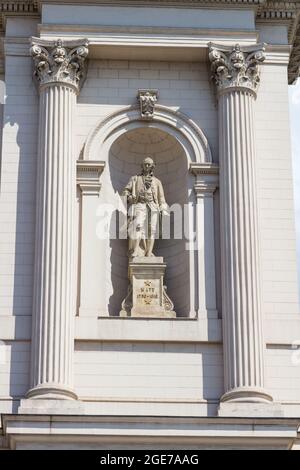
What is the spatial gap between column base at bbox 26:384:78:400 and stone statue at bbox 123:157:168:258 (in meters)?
3.69

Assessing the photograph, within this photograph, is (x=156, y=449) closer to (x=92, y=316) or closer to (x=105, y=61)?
(x=92, y=316)

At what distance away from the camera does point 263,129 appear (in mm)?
34531

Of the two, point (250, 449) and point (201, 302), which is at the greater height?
point (201, 302)

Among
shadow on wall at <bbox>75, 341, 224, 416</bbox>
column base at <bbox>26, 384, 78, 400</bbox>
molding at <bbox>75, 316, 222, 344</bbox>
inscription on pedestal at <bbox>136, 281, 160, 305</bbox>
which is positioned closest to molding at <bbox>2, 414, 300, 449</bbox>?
column base at <bbox>26, 384, 78, 400</bbox>

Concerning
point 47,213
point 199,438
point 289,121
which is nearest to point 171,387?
point 199,438

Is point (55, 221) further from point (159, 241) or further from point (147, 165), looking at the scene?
point (147, 165)

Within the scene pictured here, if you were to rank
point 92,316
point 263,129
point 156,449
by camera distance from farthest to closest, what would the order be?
1. point 263,129
2. point 92,316
3. point 156,449

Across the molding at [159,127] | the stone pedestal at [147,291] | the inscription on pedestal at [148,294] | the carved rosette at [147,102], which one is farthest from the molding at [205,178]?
the inscription on pedestal at [148,294]

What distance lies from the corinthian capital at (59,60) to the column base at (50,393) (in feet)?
22.3

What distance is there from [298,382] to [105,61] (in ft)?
27.5

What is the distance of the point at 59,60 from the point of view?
112 feet

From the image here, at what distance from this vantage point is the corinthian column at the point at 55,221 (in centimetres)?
3158

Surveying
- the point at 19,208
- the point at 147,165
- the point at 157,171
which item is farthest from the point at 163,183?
the point at 19,208

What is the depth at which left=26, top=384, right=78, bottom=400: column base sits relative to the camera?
3111 centimetres
